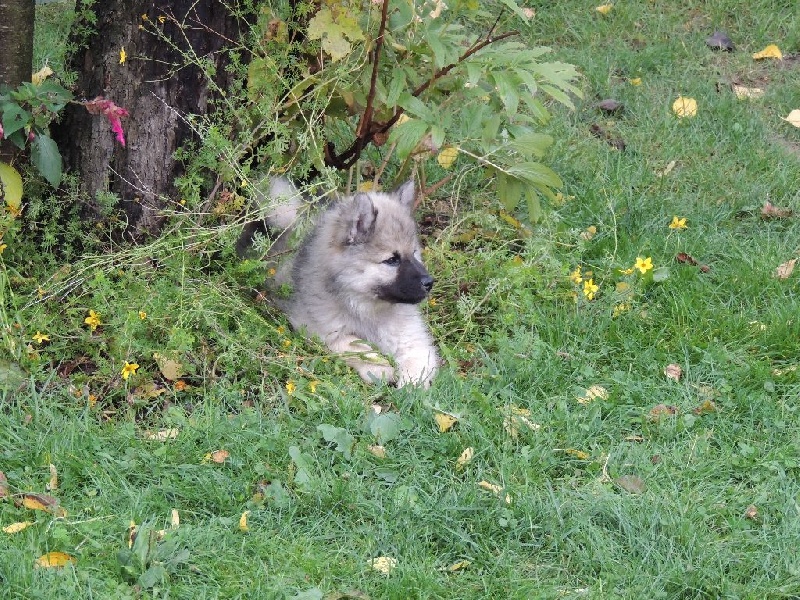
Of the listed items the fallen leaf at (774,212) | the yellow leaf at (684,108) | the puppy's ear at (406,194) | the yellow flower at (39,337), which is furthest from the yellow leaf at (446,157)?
the yellow flower at (39,337)

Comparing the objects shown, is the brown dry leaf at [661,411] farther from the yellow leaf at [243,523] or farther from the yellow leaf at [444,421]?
the yellow leaf at [243,523]

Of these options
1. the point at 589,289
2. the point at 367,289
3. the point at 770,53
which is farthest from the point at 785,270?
the point at 770,53

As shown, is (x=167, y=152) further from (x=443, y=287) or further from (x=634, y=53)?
(x=634, y=53)

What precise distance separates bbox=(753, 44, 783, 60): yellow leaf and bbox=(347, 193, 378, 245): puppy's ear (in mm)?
3987

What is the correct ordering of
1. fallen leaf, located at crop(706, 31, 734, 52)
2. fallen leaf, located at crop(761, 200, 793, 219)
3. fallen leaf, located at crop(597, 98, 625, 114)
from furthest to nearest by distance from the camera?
1. fallen leaf, located at crop(706, 31, 734, 52)
2. fallen leaf, located at crop(597, 98, 625, 114)
3. fallen leaf, located at crop(761, 200, 793, 219)

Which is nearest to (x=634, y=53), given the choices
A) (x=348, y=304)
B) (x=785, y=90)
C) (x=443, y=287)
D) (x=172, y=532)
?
(x=785, y=90)

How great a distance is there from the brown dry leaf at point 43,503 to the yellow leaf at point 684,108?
4.88 meters

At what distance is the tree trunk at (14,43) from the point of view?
4.58 metres

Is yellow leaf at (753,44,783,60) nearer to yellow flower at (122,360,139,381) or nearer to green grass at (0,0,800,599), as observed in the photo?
green grass at (0,0,800,599)

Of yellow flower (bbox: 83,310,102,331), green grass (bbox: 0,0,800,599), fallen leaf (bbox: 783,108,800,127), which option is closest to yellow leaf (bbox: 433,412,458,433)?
green grass (bbox: 0,0,800,599)

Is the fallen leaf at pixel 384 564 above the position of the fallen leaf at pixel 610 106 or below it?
above

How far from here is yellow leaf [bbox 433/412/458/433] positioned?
4.06m

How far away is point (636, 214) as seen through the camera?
586cm

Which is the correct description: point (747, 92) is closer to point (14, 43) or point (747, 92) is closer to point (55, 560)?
point (14, 43)
